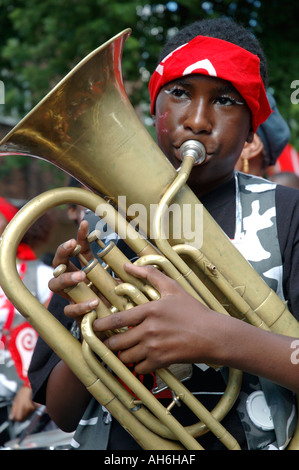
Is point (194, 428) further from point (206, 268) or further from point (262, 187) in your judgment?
point (262, 187)

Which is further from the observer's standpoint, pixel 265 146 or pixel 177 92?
pixel 265 146

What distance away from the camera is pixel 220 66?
5.42ft

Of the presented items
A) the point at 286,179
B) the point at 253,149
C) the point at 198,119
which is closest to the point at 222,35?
the point at 198,119

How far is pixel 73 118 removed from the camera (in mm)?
1525

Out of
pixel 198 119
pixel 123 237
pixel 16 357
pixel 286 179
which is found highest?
pixel 198 119

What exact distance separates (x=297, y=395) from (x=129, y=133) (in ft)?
2.73

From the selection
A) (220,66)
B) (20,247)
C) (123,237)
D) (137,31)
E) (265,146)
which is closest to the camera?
(123,237)

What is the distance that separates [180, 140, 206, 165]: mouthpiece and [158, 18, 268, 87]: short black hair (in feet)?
Result: 1.31

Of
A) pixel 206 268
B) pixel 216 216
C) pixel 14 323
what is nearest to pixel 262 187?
pixel 216 216

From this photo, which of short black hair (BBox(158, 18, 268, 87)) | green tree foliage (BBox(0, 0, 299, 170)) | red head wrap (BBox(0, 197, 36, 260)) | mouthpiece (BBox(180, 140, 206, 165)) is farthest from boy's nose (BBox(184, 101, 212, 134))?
green tree foliage (BBox(0, 0, 299, 170))

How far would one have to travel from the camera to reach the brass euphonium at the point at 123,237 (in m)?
1.48

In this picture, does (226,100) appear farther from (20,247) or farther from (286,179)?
(286,179)

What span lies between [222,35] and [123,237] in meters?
0.74

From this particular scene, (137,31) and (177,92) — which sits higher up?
(177,92)
